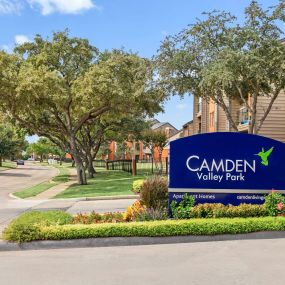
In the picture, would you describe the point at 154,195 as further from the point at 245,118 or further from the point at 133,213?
the point at 245,118

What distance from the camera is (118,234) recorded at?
852 centimetres

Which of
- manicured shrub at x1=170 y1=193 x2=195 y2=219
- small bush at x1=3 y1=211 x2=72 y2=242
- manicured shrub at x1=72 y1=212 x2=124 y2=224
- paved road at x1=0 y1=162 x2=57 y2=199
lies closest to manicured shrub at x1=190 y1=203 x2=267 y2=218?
manicured shrub at x1=170 y1=193 x2=195 y2=219

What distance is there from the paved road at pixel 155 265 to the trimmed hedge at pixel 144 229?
0.30m

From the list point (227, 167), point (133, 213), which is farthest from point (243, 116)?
point (133, 213)

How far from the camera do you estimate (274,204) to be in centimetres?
962

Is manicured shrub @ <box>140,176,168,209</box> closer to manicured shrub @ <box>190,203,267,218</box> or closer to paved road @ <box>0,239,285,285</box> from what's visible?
manicured shrub @ <box>190,203,267,218</box>

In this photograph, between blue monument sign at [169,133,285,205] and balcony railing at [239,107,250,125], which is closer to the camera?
blue monument sign at [169,133,285,205]

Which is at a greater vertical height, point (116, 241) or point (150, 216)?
point (150, 216)

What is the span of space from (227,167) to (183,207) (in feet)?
4.49

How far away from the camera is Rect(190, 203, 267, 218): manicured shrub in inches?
369

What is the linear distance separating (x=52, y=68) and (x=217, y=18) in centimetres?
1162

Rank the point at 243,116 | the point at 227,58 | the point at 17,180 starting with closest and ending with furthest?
the point at 227,58 → the point at 243,116 → the point at 17,180

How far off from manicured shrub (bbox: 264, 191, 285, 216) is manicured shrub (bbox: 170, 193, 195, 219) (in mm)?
1589

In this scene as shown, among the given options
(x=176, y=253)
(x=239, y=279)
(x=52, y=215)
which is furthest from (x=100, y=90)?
(x=239, y=279)
